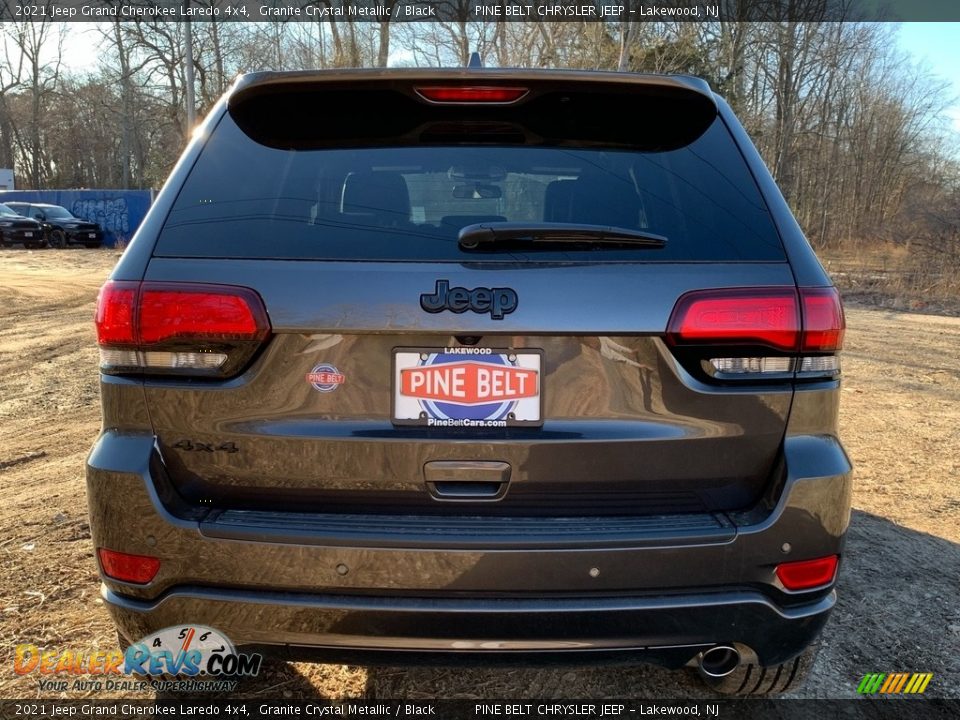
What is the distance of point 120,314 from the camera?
5.72ft

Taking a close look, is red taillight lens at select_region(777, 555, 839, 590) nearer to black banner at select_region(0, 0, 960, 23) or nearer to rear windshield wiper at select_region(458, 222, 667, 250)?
rear windshield wiper at select_region(458, 222, 667, 250)

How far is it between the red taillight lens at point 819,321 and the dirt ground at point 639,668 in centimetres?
128

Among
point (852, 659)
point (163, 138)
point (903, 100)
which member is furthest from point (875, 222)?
point (163, 138)

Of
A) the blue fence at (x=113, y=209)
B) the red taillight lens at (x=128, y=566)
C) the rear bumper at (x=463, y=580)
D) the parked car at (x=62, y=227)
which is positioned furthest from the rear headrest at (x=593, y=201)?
the blue fence at (x=113, y=209)

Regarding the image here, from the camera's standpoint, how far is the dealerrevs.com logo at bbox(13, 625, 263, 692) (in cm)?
181

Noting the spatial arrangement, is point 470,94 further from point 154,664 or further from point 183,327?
point 154,664

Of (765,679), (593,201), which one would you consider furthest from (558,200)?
(765,679)

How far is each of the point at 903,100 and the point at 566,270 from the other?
1443 inches

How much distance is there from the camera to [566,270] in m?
1.69

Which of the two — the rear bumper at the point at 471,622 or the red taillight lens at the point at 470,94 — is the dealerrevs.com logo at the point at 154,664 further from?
the red taillight lens at the point at 470,94

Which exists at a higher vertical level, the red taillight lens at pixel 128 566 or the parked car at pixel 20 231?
the parked car at pixel 20 231

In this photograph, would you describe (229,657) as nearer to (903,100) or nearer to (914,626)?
(914,626)

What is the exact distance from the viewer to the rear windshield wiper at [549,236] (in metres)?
1.71

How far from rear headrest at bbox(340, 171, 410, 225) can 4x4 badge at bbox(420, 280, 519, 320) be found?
0.90ft
